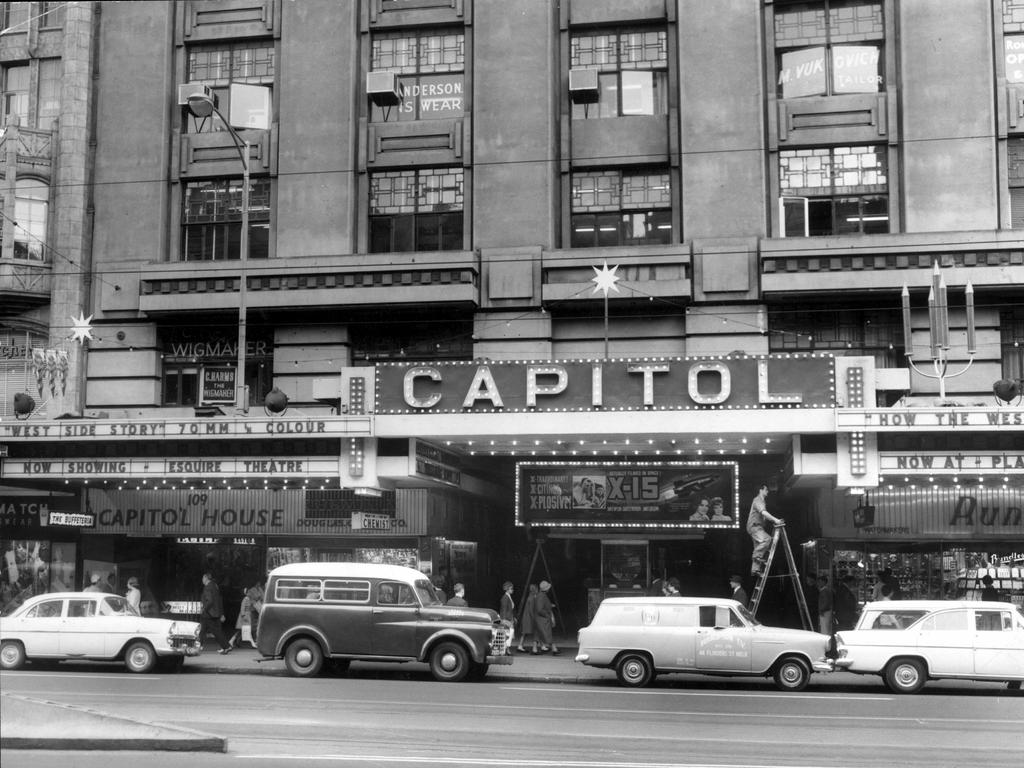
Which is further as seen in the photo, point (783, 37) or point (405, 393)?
point (783, 37)

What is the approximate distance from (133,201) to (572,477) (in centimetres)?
1331

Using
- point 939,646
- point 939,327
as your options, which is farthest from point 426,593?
point 939,327

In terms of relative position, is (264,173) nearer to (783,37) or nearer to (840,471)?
(783,37)

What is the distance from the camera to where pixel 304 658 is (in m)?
22.1

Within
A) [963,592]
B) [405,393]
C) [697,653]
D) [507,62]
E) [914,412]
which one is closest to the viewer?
[697,653]

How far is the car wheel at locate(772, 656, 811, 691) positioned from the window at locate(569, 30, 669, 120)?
14113 mm

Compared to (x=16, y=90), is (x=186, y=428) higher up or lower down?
lower down

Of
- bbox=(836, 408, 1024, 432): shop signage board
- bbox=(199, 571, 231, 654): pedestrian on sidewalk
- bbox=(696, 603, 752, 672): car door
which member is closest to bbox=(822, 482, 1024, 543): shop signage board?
bbox=(836, 408, 1024, 432): shop signage board

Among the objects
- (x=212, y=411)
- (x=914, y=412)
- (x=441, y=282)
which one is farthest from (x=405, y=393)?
(x=914, y=412)

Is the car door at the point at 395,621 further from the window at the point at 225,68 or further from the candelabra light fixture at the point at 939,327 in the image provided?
the window at the point at 225,68

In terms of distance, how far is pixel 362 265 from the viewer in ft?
92.7

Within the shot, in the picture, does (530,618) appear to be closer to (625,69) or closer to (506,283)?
(506,283)

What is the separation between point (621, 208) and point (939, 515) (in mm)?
10328

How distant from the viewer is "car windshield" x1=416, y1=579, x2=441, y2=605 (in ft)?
72.6
